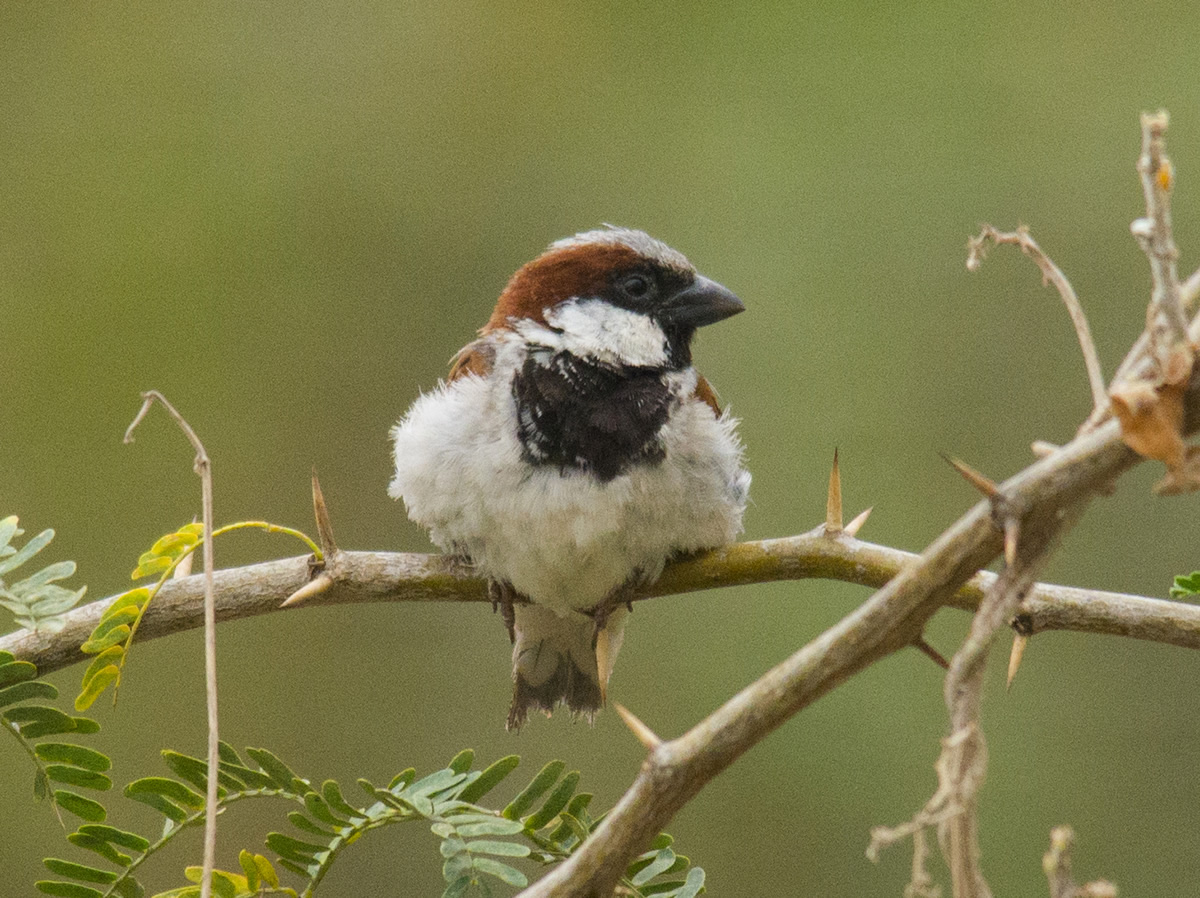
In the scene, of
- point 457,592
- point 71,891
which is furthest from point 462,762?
point 457,592

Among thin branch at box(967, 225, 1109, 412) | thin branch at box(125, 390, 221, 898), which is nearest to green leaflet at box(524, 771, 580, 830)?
thin branch at box(125, 390, 221, 898)

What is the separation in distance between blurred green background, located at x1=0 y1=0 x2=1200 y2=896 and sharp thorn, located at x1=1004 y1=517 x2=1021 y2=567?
14.3 feet

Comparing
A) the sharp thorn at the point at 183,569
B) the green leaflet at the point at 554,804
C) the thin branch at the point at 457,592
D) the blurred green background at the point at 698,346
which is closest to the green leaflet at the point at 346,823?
the green leaflet at the point at 554,804

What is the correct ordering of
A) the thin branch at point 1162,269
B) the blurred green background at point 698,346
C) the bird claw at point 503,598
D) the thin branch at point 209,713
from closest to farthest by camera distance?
the thin branch at point 1162,269 → the thin branch at point 209,713 → the bird claw at point 503,598 → the blurred green background at point 698,346

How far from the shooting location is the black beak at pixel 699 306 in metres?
3.72

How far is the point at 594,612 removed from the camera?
3564mm

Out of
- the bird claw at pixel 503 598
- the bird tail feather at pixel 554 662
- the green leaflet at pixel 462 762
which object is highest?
the green leaflet at pixel 462 762

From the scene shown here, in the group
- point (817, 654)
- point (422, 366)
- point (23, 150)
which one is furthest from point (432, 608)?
point (817, 654)

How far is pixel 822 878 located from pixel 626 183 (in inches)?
133

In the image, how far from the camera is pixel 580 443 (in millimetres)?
3232

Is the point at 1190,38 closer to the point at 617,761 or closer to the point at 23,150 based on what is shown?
the point at 617,761

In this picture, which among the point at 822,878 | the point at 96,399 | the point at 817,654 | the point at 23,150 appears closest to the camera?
the point at 817,654

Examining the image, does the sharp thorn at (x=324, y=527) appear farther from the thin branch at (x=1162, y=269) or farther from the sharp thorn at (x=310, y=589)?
the thin branch at (x=1162, y=269)

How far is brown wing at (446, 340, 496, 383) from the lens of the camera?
3.46 m
